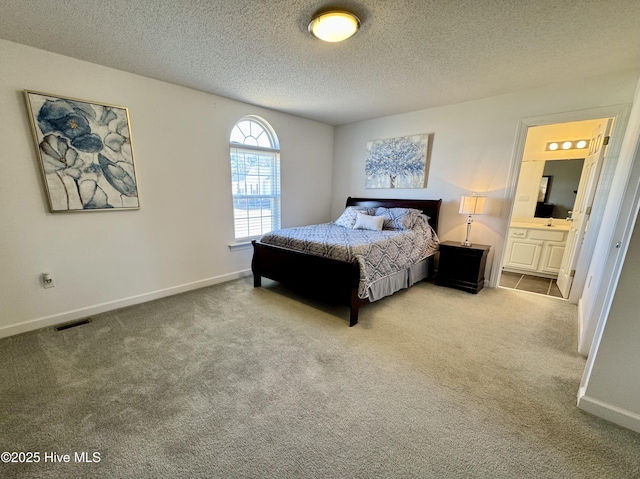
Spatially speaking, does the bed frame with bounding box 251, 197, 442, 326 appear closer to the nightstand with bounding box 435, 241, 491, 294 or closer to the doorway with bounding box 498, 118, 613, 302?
the nightstand with bounding box 435, 241, 491, 294

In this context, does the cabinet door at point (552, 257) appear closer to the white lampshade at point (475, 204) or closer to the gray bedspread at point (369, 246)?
the white lampshade at point (475, 204)

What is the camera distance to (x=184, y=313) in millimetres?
2666

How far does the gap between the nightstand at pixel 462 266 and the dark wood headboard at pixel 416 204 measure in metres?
0.44

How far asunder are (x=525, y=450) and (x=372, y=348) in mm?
1033

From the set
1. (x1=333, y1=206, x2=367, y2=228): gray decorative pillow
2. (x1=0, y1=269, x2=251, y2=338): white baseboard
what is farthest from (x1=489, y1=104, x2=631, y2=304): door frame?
(x1=0, y1=269, x2=251, y2=338): white baseboard

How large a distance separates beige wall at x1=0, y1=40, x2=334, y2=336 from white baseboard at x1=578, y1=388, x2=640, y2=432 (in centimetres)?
364

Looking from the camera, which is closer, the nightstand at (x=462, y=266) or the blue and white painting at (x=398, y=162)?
the nightstand at (x=462, y=266)

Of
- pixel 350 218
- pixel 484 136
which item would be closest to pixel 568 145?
pixel 484 136

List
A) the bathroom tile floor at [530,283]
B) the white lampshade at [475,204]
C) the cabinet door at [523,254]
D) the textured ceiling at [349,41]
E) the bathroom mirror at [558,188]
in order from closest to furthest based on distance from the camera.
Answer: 1. the textured ceiling at [349,41]
2. the white lampshade at [475,204]
3. the bathroom tile floor at [530,283]
4. the bathroom mirror at [558,188]
5. the cabinet door at [523,254]

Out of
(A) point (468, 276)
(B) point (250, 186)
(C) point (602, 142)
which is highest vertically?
(C) point (602, 142)

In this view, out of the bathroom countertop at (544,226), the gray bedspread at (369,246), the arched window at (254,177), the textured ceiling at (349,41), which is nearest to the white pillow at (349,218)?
the gray bedspread at (369,246)

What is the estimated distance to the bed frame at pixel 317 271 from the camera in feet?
8.05

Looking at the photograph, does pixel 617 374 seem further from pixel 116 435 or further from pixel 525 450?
pixel 116 435

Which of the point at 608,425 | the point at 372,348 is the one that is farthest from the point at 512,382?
the point at 372,348
